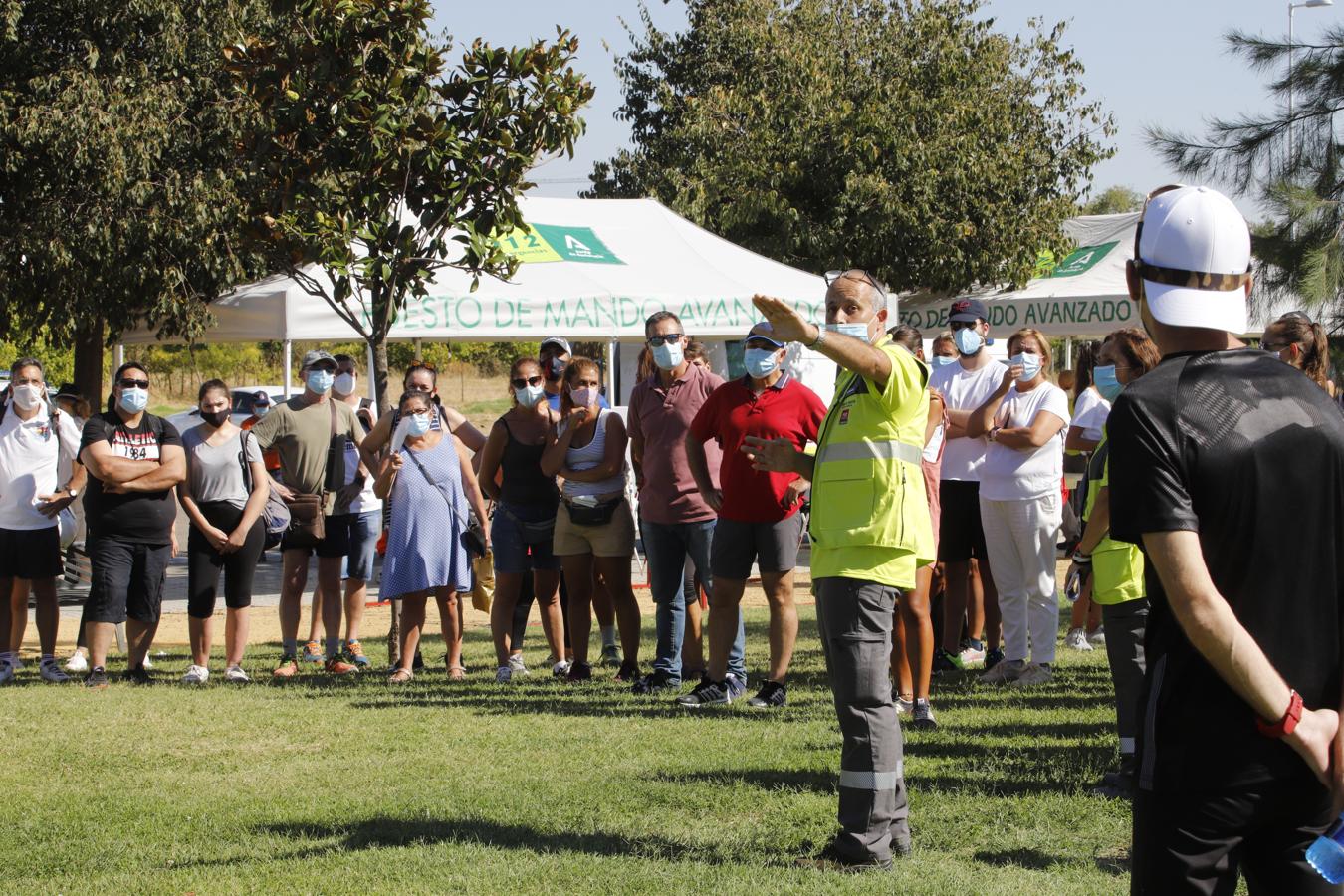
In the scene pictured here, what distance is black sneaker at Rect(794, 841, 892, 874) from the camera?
188 inches

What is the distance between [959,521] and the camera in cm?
907

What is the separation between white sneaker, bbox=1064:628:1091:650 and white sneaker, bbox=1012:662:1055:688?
65.6 inches

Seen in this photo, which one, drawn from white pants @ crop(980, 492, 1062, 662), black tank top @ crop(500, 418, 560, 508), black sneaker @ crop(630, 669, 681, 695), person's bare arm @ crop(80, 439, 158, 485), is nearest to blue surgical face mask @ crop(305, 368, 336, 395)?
person's bare arm @ crop(80, 439, 158, 485)

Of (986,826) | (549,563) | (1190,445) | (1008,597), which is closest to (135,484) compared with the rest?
(549,563)

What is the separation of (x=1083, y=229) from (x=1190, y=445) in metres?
23.1

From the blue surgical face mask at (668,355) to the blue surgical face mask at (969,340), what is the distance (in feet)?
5.48

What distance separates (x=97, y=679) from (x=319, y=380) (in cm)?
230

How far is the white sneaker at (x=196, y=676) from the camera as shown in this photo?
30.2ft

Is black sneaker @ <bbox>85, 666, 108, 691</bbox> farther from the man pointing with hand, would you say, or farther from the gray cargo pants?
the gray cargo pants

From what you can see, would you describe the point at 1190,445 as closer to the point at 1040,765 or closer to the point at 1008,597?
the point at 1040,765

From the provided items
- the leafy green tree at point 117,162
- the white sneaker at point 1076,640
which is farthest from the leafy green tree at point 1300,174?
the leafy green tree at point 117,162

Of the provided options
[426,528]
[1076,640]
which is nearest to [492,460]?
[426,528]

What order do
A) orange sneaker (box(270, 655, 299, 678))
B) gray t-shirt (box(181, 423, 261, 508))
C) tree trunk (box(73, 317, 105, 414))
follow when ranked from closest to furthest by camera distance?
gray t-shirt (box(181, 423, 261, 508)) → orange sneaker (box(270, 655, 299, 678)) → tree trunk (box(73, 317, 105, 414))

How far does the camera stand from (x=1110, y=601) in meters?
5.87
